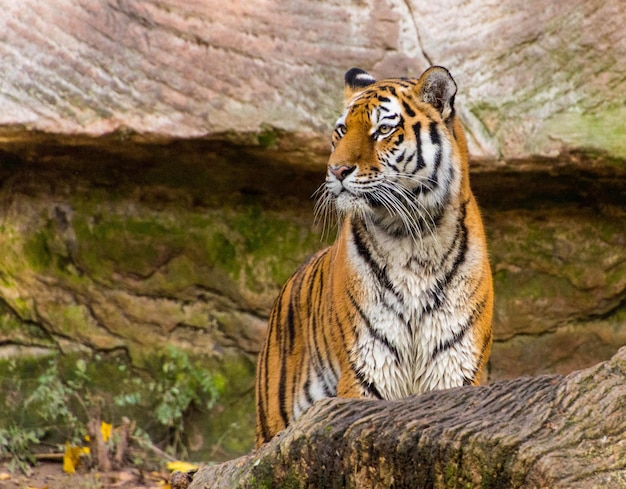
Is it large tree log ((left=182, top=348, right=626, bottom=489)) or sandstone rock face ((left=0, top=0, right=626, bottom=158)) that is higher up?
sandstone rock face ((left=0, top=0, right=626, bottom=158))

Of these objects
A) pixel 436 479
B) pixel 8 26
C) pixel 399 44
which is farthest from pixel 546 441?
pixel 8 26

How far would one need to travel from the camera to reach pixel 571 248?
5.90m

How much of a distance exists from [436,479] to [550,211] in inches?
155

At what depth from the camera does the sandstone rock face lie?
539cm

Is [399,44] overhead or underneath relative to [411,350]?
overhead

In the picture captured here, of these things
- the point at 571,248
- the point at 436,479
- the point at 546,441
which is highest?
the point at 546,441

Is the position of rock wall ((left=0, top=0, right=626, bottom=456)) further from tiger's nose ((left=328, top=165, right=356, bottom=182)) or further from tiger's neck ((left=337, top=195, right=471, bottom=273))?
tiger's nose ((left=328, top=165, right=356, bottom=182))

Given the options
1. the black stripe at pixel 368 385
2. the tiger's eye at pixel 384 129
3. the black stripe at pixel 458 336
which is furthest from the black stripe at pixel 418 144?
the black stripe at pixel 368 385

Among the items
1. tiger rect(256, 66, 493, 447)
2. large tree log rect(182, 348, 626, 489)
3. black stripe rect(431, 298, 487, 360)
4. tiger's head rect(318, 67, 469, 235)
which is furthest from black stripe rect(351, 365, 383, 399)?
large tree log rect(182, 348, 626, 489)

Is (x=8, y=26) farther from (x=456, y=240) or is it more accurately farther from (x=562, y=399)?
(x=562, y=399)

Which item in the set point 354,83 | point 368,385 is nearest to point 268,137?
point 354,83

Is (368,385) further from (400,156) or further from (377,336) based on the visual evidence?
(400,156)

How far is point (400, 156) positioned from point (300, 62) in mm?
1821

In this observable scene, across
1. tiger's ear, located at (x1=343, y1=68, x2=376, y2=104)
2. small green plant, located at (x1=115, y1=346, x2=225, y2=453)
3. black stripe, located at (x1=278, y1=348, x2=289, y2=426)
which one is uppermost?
tiger's ear, located at (x1=343, y1=68, x2=376, y2=104)
